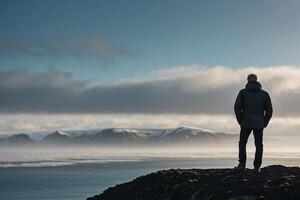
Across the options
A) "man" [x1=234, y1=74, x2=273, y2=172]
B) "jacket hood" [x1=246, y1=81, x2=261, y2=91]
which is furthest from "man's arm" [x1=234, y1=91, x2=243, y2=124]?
"jacket hood" [x1=246, y1=81, x2=261, y2=91]

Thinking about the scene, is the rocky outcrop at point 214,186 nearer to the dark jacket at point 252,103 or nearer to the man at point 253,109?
the man at point 253,109

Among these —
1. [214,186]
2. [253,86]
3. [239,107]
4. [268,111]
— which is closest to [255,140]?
[268,111]

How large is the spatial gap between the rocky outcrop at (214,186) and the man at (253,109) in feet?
5.05

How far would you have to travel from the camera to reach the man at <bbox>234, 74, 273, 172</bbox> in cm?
1950

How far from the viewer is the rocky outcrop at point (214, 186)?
1631cm

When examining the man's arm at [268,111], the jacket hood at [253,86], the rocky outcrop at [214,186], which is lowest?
the rocky outcrop at [214,186]

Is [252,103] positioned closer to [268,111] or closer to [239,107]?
[239,107]

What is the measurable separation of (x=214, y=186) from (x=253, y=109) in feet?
11.2

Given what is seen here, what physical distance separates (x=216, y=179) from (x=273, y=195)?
3.23 m

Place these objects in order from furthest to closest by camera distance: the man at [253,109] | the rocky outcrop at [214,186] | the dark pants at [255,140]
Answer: the dark pants at [255,140] → the man at [253,109] → the rocky outcrop at [214,186]

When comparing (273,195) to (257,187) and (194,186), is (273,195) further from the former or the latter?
(194,186)

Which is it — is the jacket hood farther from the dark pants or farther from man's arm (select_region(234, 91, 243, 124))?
the dark pants

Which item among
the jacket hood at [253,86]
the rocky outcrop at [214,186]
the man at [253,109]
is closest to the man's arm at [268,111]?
the man at [253,109]

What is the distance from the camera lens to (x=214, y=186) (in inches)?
703
